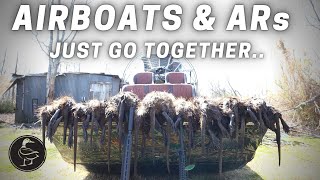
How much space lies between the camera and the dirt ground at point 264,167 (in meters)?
6.32

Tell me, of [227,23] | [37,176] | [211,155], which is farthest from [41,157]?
[227,23]

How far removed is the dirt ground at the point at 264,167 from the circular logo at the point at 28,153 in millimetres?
720

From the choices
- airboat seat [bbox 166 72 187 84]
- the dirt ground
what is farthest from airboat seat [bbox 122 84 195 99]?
the dirt ground

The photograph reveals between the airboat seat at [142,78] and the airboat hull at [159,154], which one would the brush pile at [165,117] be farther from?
the airboat seat at [142,78]

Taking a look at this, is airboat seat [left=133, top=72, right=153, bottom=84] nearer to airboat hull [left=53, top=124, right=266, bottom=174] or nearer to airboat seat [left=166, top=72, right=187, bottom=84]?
airboat seat [left=166, top=72, right=187, bottom=84]

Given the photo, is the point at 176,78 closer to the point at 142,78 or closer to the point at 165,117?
the point at 142,78

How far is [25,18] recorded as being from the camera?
242 inches

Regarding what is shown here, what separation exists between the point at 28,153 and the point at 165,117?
2.76m

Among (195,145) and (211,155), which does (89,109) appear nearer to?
(195,145)

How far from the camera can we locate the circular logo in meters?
5.43

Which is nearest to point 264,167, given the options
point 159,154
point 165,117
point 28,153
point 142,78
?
point 159,154

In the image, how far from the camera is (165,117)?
14.5 ft

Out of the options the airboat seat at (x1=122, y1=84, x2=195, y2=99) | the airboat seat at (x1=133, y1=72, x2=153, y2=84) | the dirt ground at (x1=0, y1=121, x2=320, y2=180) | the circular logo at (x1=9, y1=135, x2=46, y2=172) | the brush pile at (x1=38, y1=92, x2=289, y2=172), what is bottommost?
the dirt ground at (x1=0, y1=121, x2=320, y2=180)

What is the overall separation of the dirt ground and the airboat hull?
0.33 m
